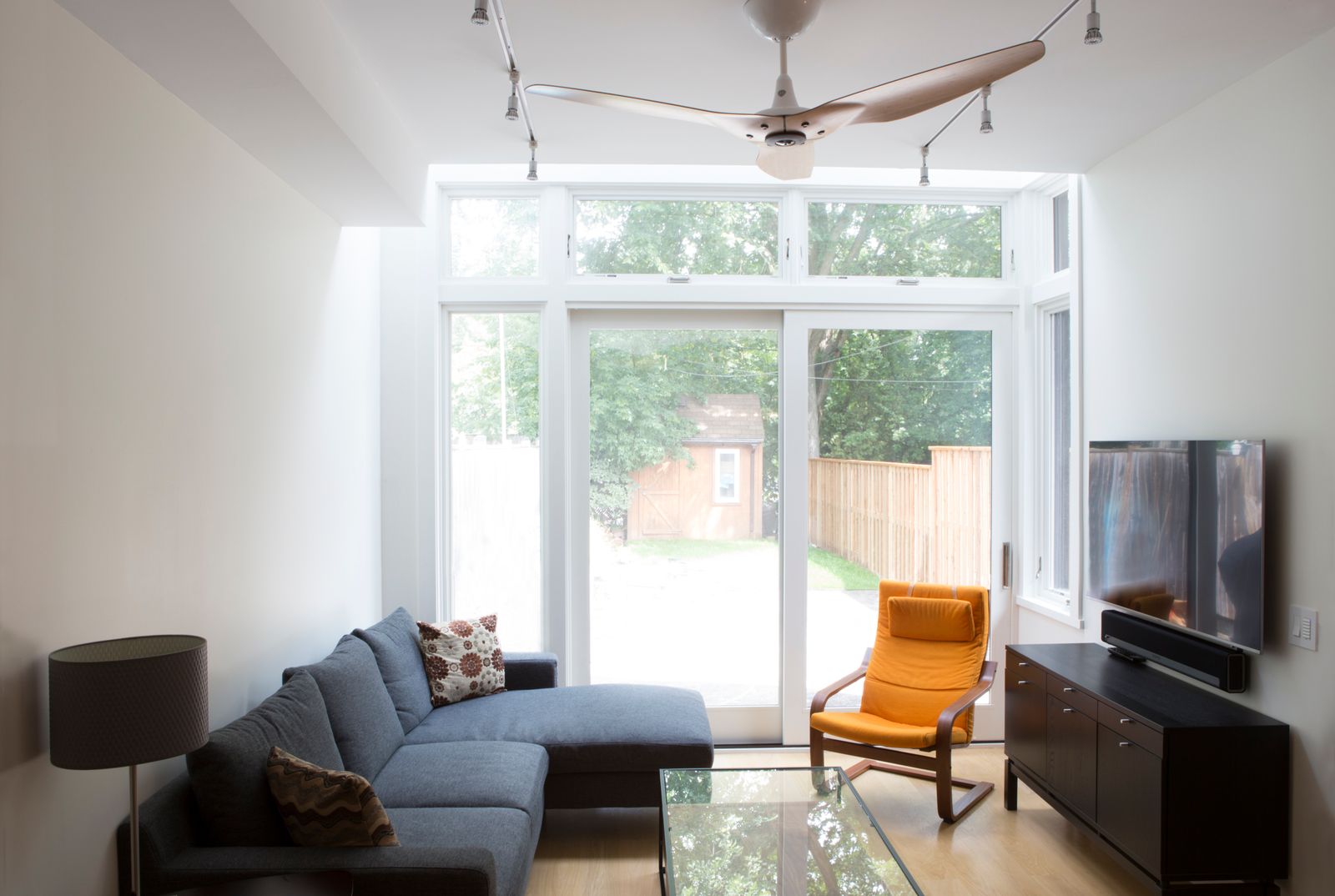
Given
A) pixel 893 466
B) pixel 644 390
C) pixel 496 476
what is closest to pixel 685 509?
pixel 644 390

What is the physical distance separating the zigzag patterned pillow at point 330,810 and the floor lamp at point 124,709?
40 centimetres

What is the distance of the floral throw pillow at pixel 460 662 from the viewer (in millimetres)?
3936

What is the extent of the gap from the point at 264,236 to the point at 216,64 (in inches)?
34.2

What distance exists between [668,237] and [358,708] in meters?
2.92

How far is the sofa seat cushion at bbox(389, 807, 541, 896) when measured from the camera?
248 centimetres

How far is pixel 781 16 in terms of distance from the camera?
2.39 m

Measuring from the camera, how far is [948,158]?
379 cm

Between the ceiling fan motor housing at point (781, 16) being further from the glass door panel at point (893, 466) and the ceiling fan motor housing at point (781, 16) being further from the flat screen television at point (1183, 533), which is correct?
the glass door panel at point (893, 466)

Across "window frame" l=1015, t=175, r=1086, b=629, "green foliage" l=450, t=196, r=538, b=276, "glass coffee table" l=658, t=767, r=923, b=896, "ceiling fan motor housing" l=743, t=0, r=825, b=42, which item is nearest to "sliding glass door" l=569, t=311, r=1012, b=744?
"window frame" l=1015, t=175, r=1086, b=629

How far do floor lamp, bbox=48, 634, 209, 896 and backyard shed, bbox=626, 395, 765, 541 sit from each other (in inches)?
117

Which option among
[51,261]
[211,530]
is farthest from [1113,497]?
[51,261]

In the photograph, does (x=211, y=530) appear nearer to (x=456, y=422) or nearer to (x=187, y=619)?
(x=187, y=619)

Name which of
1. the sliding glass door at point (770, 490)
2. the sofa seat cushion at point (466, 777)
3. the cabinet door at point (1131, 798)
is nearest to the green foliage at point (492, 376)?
the sliding glass door at point (770, 490)

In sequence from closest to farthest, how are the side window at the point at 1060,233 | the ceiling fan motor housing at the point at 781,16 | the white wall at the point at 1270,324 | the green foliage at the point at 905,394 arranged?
1. the ceiling fan motor housing at the point at 781,16
2. the white wall at the point at 1270,324
3. the side window at the point at 1060,233
4. the green foliage at the point at 905,394
